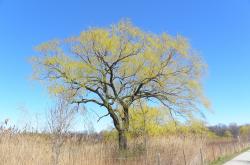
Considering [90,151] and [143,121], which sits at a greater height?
[143,121]

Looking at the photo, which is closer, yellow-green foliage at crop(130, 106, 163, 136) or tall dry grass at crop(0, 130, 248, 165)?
tall dry grass at crop(0, 130, 248, 165)

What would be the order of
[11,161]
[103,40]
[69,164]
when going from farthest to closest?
[103,40], [69,164], [11,161]

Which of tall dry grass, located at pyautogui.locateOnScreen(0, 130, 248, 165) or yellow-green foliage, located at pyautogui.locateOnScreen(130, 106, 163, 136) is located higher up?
yellow-green foliage, located at pyautogui.locateOnScreen(130, 106, 163, 136)

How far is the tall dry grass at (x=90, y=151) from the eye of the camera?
419 inches

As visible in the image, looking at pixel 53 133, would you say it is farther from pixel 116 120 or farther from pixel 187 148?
pixel 116 120

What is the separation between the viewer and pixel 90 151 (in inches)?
547

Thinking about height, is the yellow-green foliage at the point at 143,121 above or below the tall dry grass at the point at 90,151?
above

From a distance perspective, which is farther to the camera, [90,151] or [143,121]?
[143,121]

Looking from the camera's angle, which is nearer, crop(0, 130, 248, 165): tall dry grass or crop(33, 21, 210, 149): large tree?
crop(0, 130, 248, 165): tall dry grass

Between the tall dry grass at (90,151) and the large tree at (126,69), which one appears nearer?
the tall dry grass at (90,151)

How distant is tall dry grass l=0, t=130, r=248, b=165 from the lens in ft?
34.9

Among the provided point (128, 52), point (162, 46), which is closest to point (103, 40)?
point (128, 52)

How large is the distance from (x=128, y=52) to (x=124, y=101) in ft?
13.7

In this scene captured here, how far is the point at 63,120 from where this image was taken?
11992 mm
